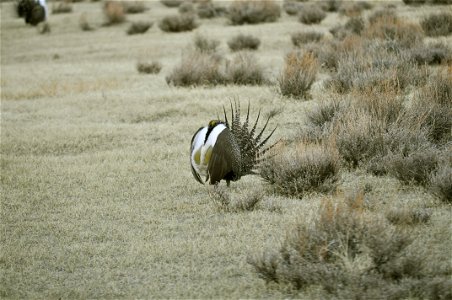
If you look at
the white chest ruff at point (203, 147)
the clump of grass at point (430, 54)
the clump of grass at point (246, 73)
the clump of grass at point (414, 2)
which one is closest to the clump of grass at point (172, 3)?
the clump of grass at point (414, 2)

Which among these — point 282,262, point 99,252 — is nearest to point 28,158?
point 99,252

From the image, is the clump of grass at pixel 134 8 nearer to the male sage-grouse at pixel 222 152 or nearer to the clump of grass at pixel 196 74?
the clump of grass at pixel 196 74

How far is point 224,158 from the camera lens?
703 centimetres

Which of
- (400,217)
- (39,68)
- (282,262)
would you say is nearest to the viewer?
(282,262)

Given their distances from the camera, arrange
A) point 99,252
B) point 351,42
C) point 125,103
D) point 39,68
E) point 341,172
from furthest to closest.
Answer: point 39,68 → point 351,42 → point 125,103 → point 341,172 → point 99,252

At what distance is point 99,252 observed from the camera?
602cm

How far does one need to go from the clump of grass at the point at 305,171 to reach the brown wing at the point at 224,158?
1.41 ft

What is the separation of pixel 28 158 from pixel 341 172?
448 cm

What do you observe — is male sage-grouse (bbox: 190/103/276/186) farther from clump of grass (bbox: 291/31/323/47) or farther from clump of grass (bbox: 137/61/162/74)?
clump of grass (bbox: 291/31/323/47)

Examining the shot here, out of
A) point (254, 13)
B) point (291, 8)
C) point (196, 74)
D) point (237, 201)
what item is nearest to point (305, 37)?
point (196, 74)

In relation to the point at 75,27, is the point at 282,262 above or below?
above

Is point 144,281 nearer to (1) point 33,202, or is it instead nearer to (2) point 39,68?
(1) point 33,202

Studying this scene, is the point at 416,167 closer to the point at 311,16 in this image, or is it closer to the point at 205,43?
the point at 205,43

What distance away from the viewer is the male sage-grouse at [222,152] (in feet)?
22.6
